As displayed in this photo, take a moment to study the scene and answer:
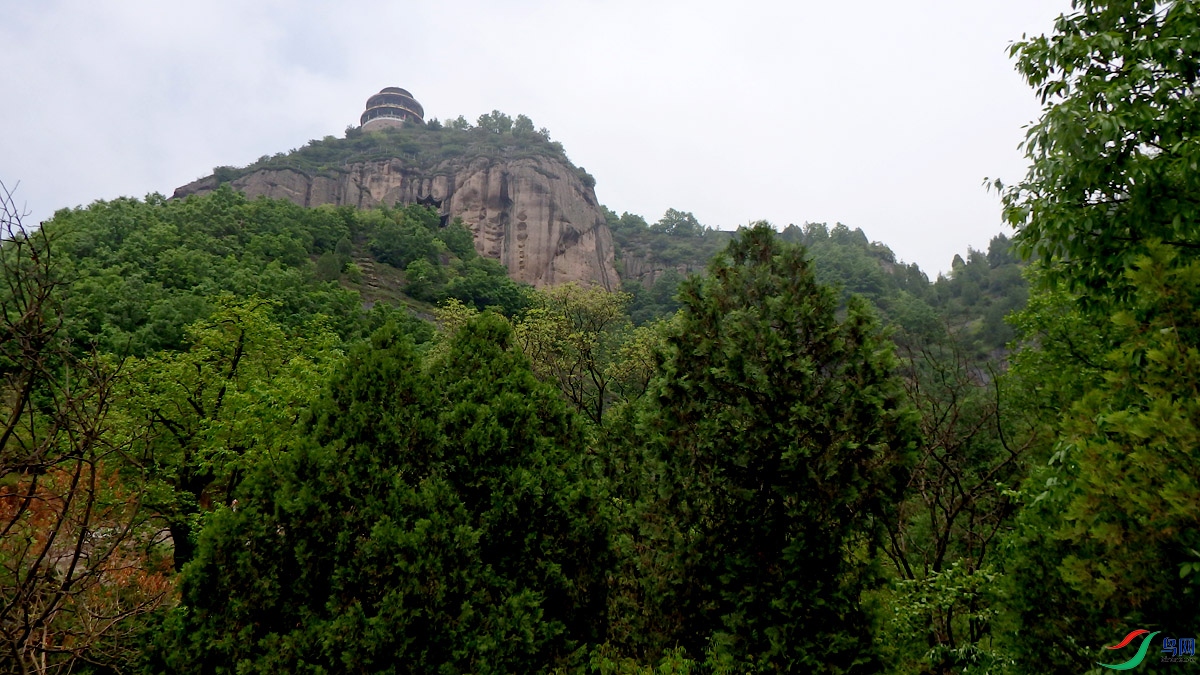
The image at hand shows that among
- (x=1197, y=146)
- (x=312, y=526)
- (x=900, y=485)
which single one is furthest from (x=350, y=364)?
(x=1197, y=146)

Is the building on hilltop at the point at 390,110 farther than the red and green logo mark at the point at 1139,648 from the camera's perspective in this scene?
Yes

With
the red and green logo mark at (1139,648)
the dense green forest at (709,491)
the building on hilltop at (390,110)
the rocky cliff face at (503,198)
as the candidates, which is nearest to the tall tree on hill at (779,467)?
the dense green forest at (709,491)

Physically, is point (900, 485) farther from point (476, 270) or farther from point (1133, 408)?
point (476, 270)

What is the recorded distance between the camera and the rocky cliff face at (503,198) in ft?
199

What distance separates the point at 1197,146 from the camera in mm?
3107

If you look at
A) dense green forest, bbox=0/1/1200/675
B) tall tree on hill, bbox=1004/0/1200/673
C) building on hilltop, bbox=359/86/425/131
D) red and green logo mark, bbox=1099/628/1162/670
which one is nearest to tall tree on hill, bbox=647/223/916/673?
dense green forest, bbox=0/1/1200/675

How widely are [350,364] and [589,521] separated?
9.54 ft

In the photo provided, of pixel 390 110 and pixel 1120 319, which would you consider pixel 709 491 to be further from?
pixel 390 110

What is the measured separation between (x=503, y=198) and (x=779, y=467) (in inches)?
2490

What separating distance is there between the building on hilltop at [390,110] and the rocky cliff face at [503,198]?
85.9 ft

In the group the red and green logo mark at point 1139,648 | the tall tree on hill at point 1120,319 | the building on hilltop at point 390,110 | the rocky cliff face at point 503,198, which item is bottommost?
the red and green logo mark at point 1139,648

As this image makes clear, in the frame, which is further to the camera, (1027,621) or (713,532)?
(713,532)

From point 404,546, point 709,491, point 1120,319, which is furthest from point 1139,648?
point 404,546

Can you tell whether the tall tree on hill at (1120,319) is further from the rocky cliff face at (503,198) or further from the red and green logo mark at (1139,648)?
the rocky cliff face at (503,198)
